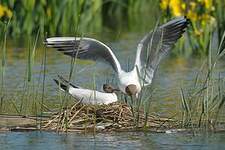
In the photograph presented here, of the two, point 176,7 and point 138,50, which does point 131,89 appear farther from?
point 176,7

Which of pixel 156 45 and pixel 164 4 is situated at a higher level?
pixel 164 4

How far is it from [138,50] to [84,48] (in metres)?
0.58

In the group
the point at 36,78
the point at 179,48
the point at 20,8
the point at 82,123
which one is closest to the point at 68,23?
the point at 20,8

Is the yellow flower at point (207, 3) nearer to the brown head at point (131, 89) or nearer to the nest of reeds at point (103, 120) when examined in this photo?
the brown head at point (131, 89)

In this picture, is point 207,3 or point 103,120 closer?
point 103,120

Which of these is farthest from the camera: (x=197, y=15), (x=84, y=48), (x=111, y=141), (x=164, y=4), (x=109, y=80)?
(x=197, y=15)

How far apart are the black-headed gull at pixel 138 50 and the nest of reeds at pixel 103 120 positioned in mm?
576

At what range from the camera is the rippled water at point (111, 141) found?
8.77 meters

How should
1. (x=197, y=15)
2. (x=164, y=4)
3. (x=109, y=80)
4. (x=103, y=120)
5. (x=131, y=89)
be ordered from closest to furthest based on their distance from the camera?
(x=103, y=120) → (x=131, y=89) → (x=109, y=80) → (x=164, y=4) → (x=197, y=15)

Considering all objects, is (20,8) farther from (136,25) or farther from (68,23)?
(136,25)

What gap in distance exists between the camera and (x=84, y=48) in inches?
423

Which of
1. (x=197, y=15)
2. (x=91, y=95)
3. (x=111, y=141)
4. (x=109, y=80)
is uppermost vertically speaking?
(x=197, y=15)

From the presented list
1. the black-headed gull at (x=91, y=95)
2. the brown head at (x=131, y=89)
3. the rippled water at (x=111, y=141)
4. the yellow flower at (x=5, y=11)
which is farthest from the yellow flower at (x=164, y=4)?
the rippled water at (x=111, y=141)

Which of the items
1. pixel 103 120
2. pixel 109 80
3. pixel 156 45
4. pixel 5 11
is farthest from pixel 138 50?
pixel 5 11
